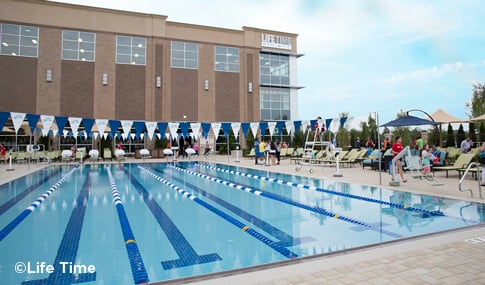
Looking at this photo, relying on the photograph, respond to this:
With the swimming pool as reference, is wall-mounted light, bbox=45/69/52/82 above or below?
above

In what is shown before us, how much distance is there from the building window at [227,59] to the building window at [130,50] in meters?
6.45

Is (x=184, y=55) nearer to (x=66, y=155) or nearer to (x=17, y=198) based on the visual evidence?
(x=66, y=155)

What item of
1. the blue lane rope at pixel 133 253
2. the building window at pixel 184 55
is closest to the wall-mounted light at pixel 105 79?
the building window at pixel 184 55

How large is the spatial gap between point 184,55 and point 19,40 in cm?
1201

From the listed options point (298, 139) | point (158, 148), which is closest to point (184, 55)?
point (158, 148)

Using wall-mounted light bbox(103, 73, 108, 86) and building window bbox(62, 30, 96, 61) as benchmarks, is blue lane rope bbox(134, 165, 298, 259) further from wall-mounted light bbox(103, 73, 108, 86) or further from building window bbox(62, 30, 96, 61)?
building window bbox(62, 30, 96, 61)

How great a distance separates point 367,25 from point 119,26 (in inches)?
736

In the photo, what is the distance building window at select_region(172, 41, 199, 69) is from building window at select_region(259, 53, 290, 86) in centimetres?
663

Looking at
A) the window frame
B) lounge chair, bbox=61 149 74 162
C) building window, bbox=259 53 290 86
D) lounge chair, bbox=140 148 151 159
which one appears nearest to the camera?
lounge chair, bbox=61 149 74 162

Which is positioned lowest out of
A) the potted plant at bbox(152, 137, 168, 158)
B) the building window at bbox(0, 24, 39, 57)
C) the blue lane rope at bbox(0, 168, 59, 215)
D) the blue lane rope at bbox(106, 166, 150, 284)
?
the blue lane rope at bbox(106, 166, 150, 284)

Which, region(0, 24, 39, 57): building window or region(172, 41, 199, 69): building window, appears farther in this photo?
region(172, 41, 199, 69): building window

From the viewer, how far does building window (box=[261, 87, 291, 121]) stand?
29.1 metres

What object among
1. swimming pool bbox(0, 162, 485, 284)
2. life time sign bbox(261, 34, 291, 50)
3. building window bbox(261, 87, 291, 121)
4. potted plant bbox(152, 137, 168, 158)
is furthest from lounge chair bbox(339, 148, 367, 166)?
life time sign bbox(261, 34, 291, 50)

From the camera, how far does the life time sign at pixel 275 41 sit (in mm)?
29141
